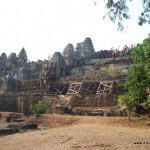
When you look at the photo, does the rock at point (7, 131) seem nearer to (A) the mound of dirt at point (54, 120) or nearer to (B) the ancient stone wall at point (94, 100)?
(A) the mound of dirt at point (54, 120)

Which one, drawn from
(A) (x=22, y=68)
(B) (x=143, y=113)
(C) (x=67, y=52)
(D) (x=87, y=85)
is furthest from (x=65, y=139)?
(C) (x=67, y=52)

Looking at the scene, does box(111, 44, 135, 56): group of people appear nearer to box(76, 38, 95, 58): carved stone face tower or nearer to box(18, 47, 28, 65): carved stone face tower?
box(76, 38, 95, 58): carved stone face tower

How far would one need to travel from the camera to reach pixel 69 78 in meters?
37.0

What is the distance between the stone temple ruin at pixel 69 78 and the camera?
93.6 ft

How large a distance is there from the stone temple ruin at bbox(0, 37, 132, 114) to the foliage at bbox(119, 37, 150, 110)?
924 centimetres

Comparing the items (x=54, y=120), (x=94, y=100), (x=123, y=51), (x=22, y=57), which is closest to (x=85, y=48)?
(x=22, y=57)

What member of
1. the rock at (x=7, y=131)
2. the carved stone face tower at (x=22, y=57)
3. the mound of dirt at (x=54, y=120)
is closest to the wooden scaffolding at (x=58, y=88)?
the mound of dirt at (x=54, y=120)

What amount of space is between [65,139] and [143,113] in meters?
10.6

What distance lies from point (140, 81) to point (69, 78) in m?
19.9

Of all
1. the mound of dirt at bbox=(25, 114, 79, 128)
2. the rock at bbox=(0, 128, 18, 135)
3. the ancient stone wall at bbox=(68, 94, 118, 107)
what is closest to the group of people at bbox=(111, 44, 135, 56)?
the ancient stone wall at bbox=(68, 94, 118, 107)

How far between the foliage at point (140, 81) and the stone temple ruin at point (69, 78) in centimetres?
924

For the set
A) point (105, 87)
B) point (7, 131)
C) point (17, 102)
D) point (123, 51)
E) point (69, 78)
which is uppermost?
point (123, 51)

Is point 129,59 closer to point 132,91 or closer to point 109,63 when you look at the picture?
point 109,63

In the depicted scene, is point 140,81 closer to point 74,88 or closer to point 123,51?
point 74,88
